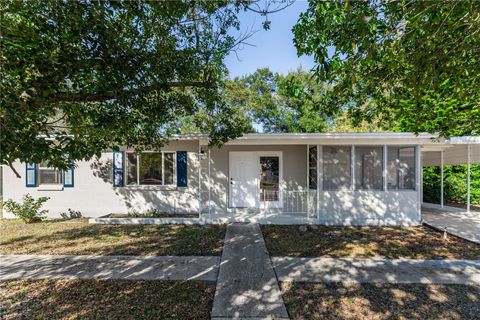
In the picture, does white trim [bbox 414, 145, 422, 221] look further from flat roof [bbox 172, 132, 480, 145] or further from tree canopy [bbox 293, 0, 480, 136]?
tree canopy [bbox 293, 0, 480, 136]

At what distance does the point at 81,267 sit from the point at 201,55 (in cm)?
445

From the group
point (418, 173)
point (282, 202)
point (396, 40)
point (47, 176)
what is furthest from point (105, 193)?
point (418, 173)

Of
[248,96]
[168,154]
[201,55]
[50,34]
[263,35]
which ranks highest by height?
[248,96]

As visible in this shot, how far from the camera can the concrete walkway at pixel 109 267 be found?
154 inches

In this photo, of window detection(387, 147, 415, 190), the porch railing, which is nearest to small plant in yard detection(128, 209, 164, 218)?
the porch railing

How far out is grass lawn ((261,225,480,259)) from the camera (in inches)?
195

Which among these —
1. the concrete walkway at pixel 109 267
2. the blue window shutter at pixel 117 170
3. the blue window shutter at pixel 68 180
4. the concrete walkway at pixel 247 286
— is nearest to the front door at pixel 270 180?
the concrete walkway at pixel 247 286

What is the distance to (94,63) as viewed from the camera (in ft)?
10.2

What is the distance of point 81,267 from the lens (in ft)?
14.0

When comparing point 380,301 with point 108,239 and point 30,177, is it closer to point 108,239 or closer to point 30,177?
point 108,239

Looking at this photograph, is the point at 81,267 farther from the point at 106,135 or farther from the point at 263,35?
the point at 263,35

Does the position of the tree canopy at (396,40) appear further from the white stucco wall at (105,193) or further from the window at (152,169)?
the window at (152,169)

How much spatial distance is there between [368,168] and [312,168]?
1.69 meters

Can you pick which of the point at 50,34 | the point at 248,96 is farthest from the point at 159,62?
the point at 248,96
